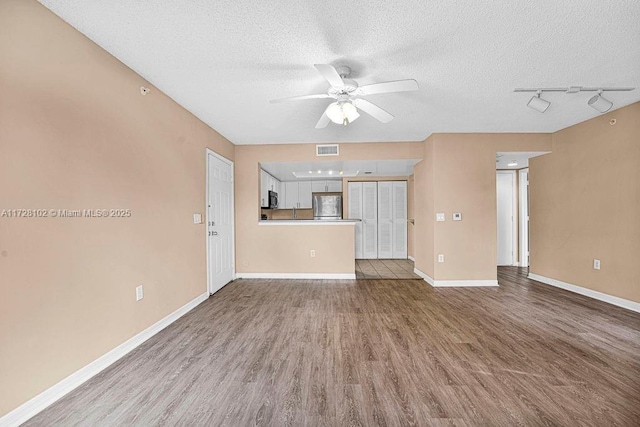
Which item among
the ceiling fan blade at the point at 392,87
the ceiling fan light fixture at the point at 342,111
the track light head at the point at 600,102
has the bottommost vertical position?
the ceiling fan light fixture at the point at 342,111

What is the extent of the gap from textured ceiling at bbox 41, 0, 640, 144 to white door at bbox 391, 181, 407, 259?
334cm

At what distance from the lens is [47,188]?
4.97 feet

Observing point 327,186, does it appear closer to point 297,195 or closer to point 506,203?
point 297,195

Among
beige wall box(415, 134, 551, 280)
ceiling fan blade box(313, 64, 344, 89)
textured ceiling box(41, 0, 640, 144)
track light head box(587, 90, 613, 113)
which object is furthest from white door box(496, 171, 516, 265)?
ceiling fan blade box(313, 64, 344, 89)

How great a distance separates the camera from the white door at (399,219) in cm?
630

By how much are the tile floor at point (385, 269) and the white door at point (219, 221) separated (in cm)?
233

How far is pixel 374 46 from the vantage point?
74.0 inches

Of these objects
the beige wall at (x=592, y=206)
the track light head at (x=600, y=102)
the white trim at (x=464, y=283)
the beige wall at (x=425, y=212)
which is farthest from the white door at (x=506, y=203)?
the track light head at (x=600, y=102)

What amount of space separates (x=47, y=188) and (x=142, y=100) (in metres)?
1.19

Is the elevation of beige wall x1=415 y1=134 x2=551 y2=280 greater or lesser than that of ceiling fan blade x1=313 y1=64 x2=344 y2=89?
lesser

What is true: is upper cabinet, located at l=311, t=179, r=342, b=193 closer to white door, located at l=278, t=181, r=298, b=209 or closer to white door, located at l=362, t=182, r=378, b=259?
white door, located at l=278, t=181, r=298, b=209

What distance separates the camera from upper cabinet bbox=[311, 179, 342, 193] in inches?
268

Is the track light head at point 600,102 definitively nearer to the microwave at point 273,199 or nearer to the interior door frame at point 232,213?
the interior door frame at point 232,213

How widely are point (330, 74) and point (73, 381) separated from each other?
8.87ft
